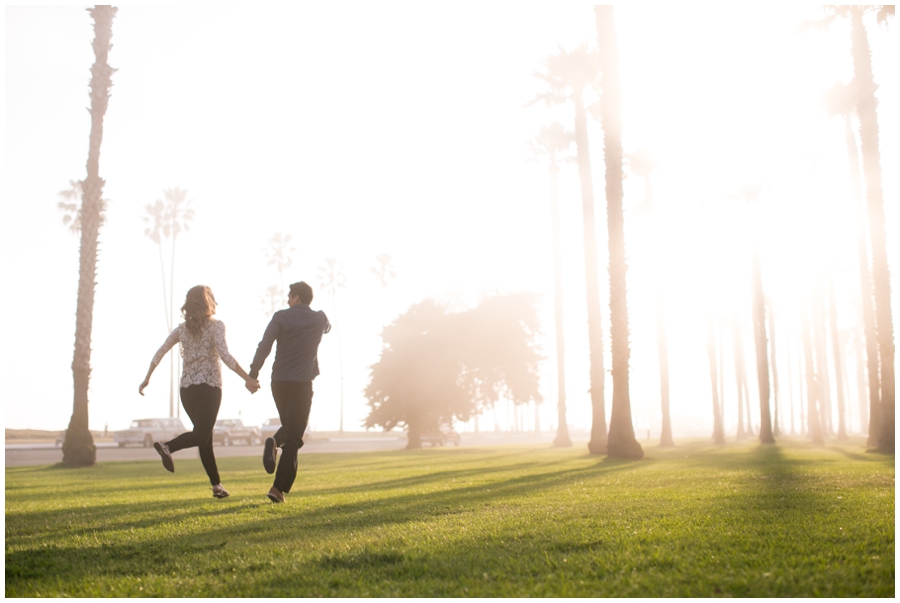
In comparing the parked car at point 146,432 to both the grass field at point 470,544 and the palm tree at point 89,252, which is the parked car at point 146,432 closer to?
the palm tree at point 89,252

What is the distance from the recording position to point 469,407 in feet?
126

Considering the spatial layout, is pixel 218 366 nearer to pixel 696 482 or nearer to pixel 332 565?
pixel 332 565

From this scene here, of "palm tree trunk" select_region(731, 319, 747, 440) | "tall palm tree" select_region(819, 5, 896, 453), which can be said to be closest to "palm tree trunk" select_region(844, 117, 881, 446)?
"tall palm tree" select_region(819, 5, 896, 453)

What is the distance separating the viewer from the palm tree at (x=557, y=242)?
120ft

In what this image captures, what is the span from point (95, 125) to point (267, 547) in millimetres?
22210

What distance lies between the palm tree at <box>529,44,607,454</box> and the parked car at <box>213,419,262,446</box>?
27719mm

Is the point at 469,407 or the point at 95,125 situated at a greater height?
the point at 95,125

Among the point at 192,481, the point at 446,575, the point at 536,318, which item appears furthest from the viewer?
the point at 536,318

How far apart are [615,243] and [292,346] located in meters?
15.0

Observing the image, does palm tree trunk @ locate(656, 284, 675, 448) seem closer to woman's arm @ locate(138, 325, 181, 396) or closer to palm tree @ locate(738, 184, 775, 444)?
palm tree @ locate(738, 184, 775, 444)

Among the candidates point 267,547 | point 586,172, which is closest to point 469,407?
point 586,172

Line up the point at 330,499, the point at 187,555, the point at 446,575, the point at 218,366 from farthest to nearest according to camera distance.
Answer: the point at 330,499
the point at 218,366
the point at 187,555
the point at 446,575

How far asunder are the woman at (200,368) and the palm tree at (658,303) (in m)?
31.2

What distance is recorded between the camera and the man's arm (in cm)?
766
